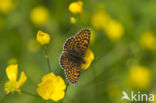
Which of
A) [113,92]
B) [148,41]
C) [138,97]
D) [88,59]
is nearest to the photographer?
[88,59]

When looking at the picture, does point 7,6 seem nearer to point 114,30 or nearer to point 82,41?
point 114,30

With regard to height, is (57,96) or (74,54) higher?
(74,54)

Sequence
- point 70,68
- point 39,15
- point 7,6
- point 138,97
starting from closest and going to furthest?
point 70,68 < point 138,97 < point 39,15 < point 7,6

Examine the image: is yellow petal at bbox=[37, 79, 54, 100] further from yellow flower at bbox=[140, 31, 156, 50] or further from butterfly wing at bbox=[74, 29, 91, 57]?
yellow flower at bbox=[140, 31, 156, 50]

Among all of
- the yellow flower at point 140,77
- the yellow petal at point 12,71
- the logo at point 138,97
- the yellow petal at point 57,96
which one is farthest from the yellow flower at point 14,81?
the yellow flower at point 140,77

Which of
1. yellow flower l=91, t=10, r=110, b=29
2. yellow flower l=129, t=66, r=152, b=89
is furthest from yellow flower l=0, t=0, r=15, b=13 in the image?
yellow flower l=129, t=66, r=152, b=89

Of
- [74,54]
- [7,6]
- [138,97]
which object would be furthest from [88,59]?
[7,6]

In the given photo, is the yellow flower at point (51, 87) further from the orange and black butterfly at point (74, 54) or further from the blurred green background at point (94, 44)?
the blurred green background at point (94, 44)
